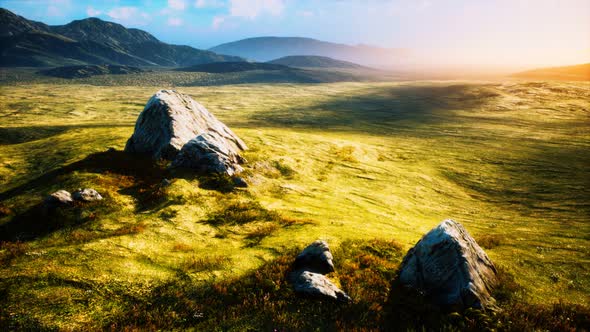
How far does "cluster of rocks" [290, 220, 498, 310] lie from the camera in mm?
14711

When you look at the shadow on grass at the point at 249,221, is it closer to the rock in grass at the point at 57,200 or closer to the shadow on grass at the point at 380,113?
the rock in grass at the point at 57,200

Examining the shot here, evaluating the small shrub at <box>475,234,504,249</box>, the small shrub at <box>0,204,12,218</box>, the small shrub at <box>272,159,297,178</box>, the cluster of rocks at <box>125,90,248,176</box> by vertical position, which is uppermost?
the cluster of rocks at <box>125,90,248,176</box>

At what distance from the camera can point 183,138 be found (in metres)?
37.8

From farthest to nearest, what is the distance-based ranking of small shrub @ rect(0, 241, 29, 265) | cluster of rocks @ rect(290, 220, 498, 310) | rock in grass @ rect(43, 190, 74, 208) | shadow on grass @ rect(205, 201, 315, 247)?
rock in grass @ rect(43, 190, 74, 208), shadow on grass @ rect(205, 201, 315, 247), small shrub @ rect(0, 241, 29, 265), cluster of rocks @ rect(290, 220, 498, 310)

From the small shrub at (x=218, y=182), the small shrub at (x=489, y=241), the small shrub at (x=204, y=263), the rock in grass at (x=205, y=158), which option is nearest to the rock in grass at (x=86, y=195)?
the small shrub at (x=218, y=182)

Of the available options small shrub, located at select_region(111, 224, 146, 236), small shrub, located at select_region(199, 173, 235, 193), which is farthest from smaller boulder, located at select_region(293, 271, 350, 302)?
small shrub, located at select_region(199, 173, 235, 193)

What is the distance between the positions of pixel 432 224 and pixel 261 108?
121m

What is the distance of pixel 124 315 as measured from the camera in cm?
1377

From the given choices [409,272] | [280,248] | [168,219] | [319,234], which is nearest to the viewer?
[409,272]

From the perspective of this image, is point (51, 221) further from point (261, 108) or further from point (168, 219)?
point (261, 108)

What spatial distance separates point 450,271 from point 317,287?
19.8 feet

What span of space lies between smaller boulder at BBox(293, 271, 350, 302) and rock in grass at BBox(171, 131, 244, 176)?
18996mm

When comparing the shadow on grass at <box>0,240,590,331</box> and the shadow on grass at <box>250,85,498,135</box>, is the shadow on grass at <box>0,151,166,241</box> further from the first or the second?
the shadow on grass at <box>250,85,498,135</box>

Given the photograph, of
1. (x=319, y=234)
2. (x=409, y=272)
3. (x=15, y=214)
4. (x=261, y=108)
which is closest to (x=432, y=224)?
(x=319, y=234)
